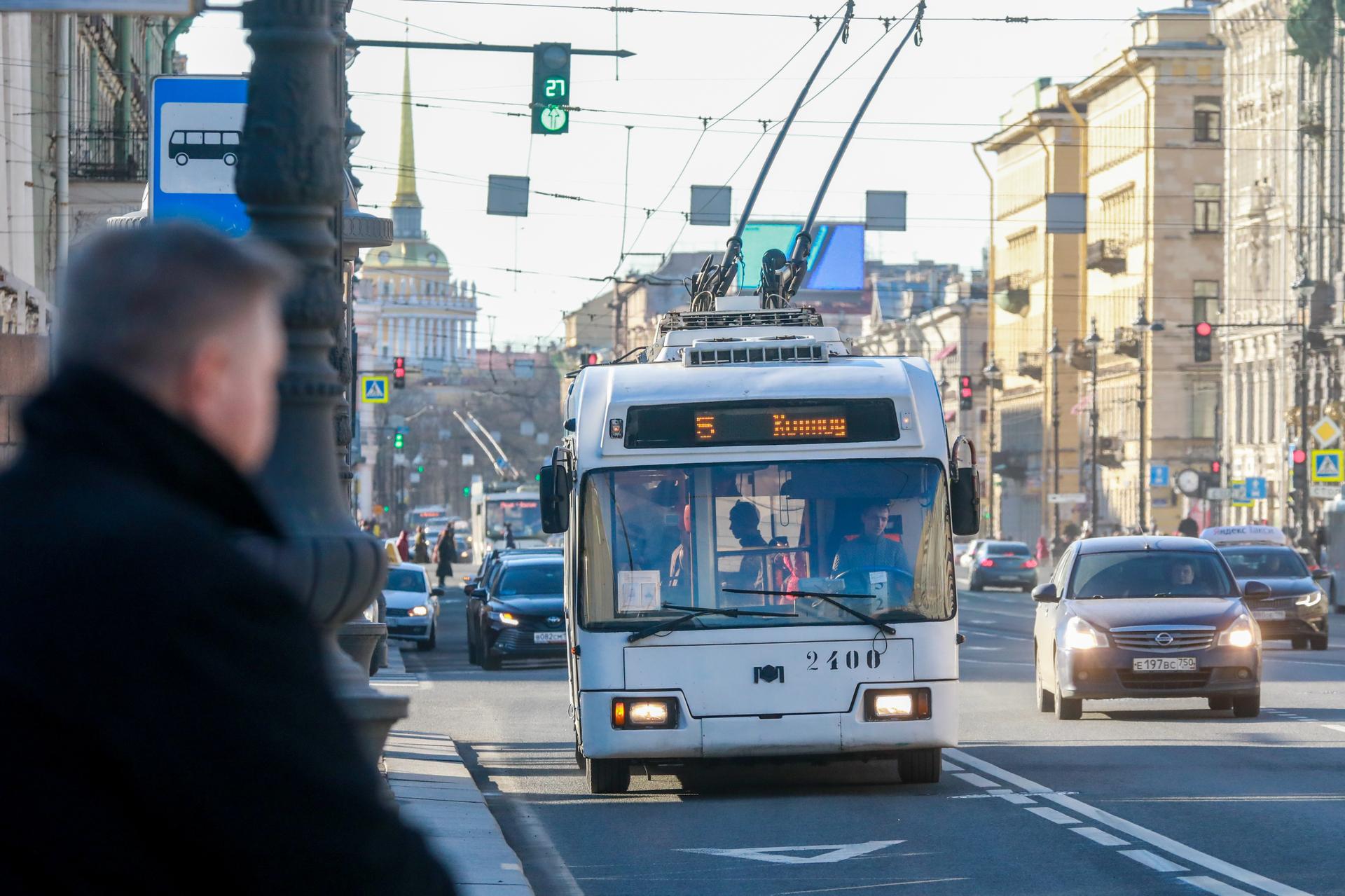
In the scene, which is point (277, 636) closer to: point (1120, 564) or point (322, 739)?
point (322, 739)

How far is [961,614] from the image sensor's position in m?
48.6

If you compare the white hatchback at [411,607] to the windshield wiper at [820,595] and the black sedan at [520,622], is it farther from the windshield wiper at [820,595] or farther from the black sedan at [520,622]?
the windshield wiper at [820,595]

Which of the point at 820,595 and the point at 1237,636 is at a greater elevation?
the point at 820,595

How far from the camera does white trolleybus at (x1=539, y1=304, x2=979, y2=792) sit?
48.0 feet

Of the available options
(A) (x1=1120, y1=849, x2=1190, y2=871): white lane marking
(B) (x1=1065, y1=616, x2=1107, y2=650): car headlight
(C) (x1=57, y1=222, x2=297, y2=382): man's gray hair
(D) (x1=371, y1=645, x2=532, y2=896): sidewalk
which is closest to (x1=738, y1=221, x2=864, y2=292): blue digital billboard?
(B) (x1=1065, y1=616, x2=1107, y2=650): car headlight

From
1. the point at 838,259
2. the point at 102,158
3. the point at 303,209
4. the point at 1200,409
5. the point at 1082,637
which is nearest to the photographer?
the point at 303,209

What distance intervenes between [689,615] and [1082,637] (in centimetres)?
702

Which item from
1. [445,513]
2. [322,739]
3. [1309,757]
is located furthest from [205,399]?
[445,513]

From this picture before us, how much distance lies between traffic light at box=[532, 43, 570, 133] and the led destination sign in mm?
9974

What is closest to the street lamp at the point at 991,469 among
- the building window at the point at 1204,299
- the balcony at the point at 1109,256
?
the balcony at the point at 1109,256

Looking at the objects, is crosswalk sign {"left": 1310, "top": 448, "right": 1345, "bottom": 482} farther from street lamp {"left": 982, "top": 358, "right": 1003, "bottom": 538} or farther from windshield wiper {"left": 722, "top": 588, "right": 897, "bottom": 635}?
street lamp {"left": 982, "top": 358, "right": 1003, "bottom": 538}

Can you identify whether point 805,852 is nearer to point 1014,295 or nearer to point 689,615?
point 689,615

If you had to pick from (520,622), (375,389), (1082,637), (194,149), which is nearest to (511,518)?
(375,389)

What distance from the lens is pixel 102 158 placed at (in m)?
43.9
